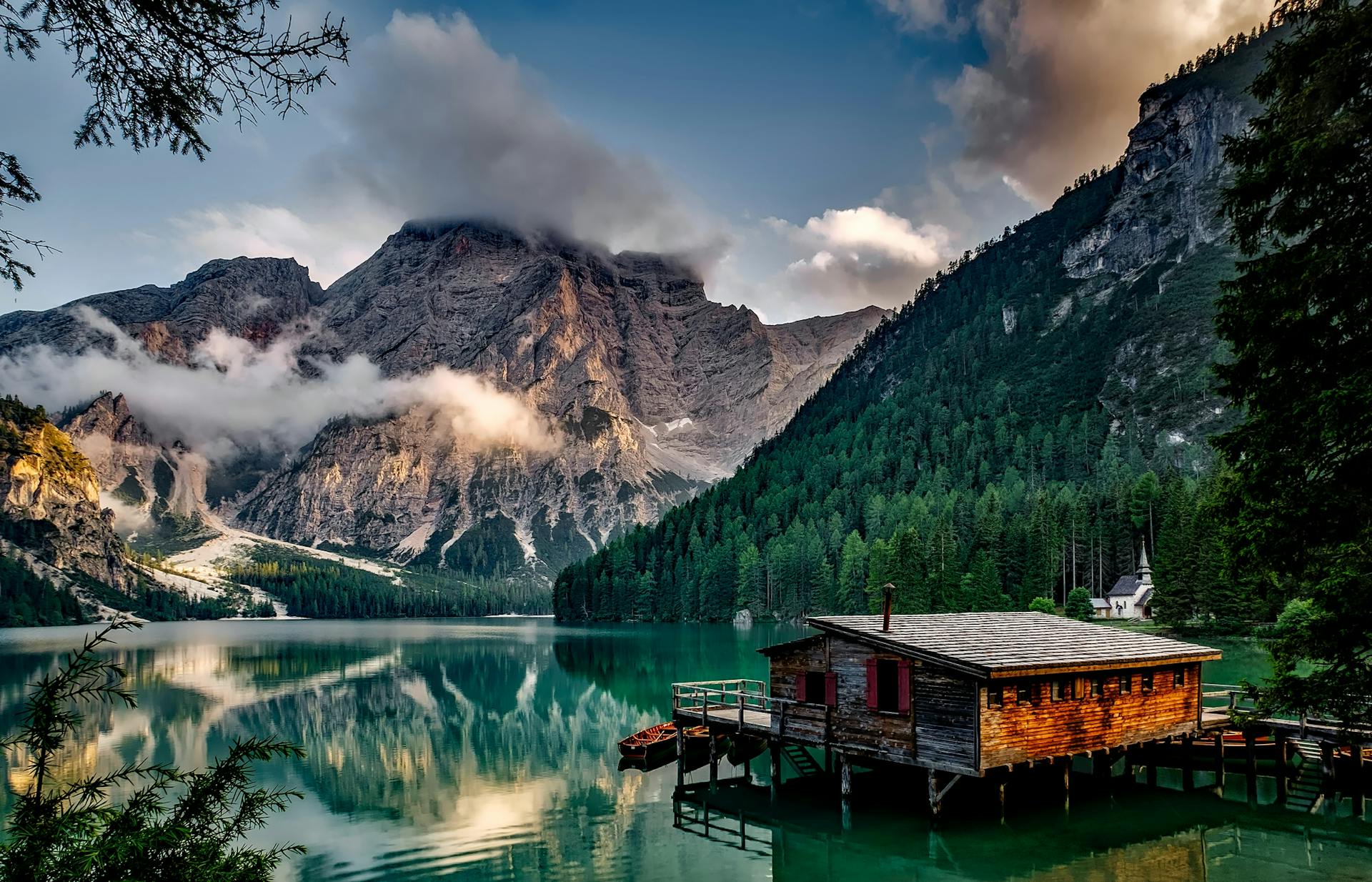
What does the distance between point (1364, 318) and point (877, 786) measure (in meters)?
26.5

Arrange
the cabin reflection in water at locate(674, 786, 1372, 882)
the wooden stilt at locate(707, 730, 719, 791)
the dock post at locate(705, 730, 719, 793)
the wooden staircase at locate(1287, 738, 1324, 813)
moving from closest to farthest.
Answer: the cabin reflection in water at locate(674, 786, 1372, 882) → the wooden staircase at locate(1287, 738, 1324, 813) → the dock post at locate(705, 730, 719, 793) → the wooden stilt at locate(707, 730, 719, 791)

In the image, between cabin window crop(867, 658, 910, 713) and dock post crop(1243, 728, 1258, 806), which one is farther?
dock post crop(1243, 728, 1258, 806)

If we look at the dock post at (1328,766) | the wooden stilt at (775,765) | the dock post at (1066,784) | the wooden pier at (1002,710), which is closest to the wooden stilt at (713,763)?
the wooden pier at (1002,710)

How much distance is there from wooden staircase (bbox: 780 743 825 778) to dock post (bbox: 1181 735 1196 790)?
14.6 meters

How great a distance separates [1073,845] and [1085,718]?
536cm

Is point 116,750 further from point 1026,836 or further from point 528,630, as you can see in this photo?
point 528,630

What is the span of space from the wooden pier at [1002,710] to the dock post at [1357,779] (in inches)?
2.6

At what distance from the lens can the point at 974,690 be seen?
27.4 meters

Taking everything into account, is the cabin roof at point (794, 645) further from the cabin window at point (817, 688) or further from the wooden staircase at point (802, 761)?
the wooden staircase at point (802, 761)

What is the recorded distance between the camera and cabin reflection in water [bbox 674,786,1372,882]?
24234mm

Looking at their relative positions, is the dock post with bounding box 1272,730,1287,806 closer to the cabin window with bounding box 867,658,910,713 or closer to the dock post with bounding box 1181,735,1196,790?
the dock post with bounding box 1181,735,1196,790

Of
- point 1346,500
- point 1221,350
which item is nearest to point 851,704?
point 1346,500

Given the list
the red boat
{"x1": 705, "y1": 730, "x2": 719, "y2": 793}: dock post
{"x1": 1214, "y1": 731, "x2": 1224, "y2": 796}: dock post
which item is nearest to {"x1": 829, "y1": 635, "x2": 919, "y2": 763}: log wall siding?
{"x1": 705, "y1": 730, "x2": 719, "y2": 793}: dock post

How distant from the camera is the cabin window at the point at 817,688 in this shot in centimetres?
3194
